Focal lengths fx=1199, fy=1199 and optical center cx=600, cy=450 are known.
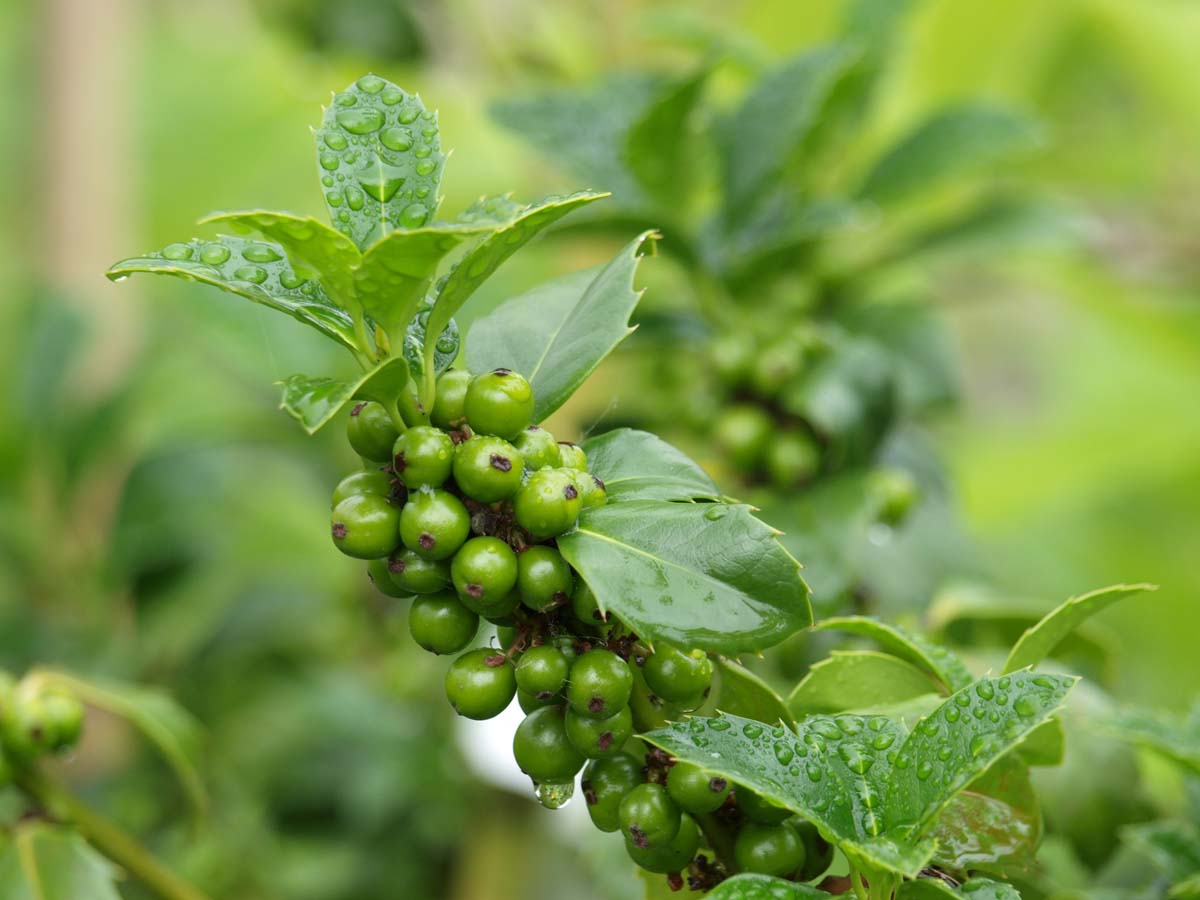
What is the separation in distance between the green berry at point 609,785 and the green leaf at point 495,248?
168mm

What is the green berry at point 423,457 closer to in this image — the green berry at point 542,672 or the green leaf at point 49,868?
the green berry at point 542,672

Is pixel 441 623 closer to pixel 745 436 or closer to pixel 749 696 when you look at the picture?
pixel 749 696

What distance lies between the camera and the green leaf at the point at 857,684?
1.67 feet

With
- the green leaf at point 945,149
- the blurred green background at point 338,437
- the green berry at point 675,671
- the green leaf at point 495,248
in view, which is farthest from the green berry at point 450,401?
the green leaf at point 945,149

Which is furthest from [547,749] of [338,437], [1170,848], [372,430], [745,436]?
[338,437]

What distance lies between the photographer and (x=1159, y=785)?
77cm

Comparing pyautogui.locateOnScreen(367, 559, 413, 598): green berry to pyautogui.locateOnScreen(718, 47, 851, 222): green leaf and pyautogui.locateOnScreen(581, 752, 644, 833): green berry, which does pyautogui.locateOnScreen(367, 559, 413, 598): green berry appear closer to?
pyautogui.locateOnScreen(581, 752, 644, 833): green berry

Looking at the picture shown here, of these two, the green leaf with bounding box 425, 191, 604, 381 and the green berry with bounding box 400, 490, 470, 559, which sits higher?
the green leaf with bounding box 425, 191, 604, 381

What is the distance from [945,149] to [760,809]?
68cm

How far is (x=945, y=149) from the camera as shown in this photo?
96 centimetres

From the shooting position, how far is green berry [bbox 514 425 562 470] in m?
0.44

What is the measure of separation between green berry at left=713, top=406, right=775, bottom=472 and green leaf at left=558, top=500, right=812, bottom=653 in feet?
1.29

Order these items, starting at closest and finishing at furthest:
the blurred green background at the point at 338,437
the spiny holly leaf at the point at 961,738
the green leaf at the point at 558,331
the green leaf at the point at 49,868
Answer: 1. the spiny holly leaf at the point at 961,738
2. the green leaf at the point at 558,331
3. the green leaf at the point at 49,868
4. the blurred green background at the point at 338,437

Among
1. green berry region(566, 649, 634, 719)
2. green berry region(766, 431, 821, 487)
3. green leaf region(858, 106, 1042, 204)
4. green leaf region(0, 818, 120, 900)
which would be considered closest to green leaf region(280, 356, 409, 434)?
green berry region(566, 649, 634, 719)
